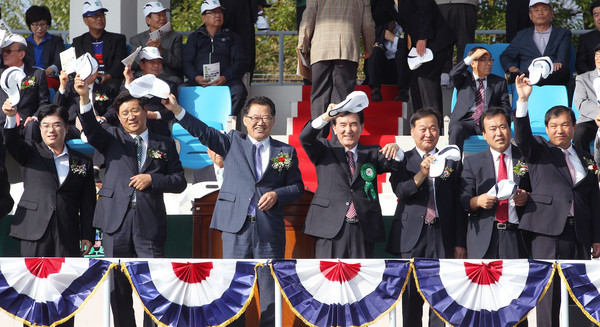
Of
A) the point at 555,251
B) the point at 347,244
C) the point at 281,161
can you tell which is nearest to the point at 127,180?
the point at 281,161

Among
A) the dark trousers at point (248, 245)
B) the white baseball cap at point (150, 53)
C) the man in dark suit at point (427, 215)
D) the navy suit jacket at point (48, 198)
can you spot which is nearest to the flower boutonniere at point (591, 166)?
the man in dark suit at point (427, 215)

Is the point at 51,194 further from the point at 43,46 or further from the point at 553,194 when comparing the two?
the point at 43,46

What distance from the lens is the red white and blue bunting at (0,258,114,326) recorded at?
5.45m

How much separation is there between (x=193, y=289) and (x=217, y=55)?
4748 mm

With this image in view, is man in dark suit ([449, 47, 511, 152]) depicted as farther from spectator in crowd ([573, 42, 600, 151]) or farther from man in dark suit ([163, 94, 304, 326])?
man in dark suit ([163, 94, 304, 326])

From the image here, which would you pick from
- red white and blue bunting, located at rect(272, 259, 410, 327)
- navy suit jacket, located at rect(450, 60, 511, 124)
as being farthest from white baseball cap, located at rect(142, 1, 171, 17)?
red white and blue bunting, located at rect(272, 259, 410, 327)

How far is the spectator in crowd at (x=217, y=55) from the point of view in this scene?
9812 mm

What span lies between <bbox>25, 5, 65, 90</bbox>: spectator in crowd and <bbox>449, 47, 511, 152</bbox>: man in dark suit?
419 centimetres

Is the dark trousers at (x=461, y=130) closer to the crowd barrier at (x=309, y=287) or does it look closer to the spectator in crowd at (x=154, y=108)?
the spectator in crowd at (x=154, y=108)

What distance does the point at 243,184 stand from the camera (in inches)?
247

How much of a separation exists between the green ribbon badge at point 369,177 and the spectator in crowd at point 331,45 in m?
2.06

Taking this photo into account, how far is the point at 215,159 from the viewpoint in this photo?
7.41 metres

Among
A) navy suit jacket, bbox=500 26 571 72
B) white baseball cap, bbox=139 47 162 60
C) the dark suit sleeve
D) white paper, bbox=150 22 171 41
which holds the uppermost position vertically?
white paper, bbox=150 22 171 41

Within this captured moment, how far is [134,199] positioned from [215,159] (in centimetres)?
124
